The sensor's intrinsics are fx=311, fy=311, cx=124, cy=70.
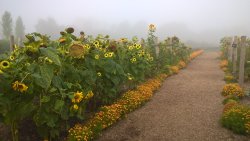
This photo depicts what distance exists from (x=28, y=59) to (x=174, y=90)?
5950 mm

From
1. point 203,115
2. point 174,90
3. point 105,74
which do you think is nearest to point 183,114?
point 203,115

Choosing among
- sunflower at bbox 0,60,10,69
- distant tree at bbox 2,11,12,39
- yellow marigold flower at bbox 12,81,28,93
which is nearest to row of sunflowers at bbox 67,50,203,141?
yellow marigold flower at bbox 12,81,28,93

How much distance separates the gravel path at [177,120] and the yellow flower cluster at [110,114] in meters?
0.14

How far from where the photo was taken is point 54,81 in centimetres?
442

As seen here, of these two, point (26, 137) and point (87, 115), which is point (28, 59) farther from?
point (87, 115)

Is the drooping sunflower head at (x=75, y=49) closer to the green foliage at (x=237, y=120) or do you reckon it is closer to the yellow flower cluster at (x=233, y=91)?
the green foliage at (x=237, y=120)

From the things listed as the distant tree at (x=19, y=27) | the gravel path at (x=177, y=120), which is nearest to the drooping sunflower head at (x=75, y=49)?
the gravel path at (x=177, y=120)

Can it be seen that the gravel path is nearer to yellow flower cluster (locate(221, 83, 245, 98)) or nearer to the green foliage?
the green foliage

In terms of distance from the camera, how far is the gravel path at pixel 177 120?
18.0 feet

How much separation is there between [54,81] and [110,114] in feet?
6.41

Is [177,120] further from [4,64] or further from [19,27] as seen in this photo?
[19,27]

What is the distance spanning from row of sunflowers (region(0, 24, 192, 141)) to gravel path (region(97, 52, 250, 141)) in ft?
2.74

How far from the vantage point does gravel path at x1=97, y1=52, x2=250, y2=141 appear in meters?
5.49

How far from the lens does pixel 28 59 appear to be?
14.1 feet
